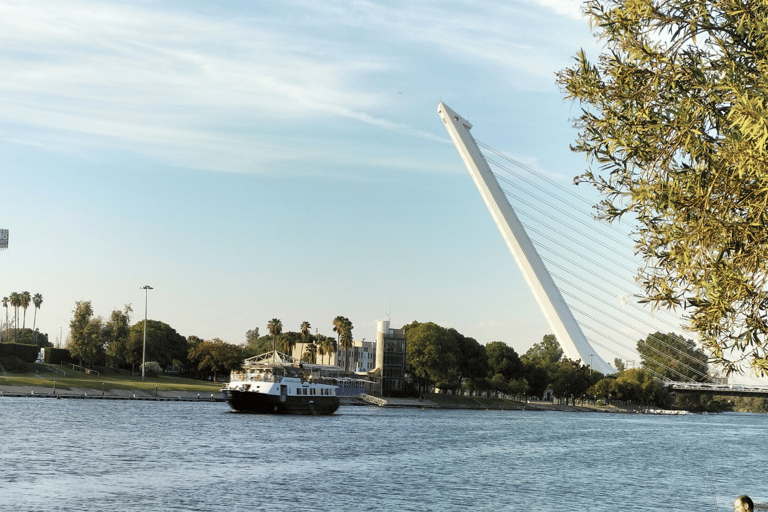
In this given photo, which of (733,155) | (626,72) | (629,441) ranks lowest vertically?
(629,441)

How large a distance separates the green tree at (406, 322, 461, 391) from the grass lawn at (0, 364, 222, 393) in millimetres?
38778

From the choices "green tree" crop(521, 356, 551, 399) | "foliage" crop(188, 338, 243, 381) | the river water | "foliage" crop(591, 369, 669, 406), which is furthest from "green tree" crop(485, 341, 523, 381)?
the river water

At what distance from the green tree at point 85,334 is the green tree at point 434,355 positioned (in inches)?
2271

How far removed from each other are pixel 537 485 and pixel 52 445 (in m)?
30.1

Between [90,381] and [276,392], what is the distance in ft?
119

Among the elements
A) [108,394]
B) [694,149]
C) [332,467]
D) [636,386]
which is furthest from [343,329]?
[694,149]

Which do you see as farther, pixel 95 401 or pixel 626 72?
pixel 95 401

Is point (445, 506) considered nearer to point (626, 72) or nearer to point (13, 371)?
point (626, 72)

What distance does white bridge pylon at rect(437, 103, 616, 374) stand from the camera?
126 meters

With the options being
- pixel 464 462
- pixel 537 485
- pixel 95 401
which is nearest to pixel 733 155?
pixel 537 485

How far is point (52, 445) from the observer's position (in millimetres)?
50844

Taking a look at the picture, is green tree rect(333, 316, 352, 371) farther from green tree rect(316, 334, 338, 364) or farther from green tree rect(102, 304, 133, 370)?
green tree rect(102, 304, 133, 370)

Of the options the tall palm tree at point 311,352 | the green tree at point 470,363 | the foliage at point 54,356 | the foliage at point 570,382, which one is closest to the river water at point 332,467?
the foliage at point 54,356

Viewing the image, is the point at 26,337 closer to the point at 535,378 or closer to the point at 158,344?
the point at 158,344
